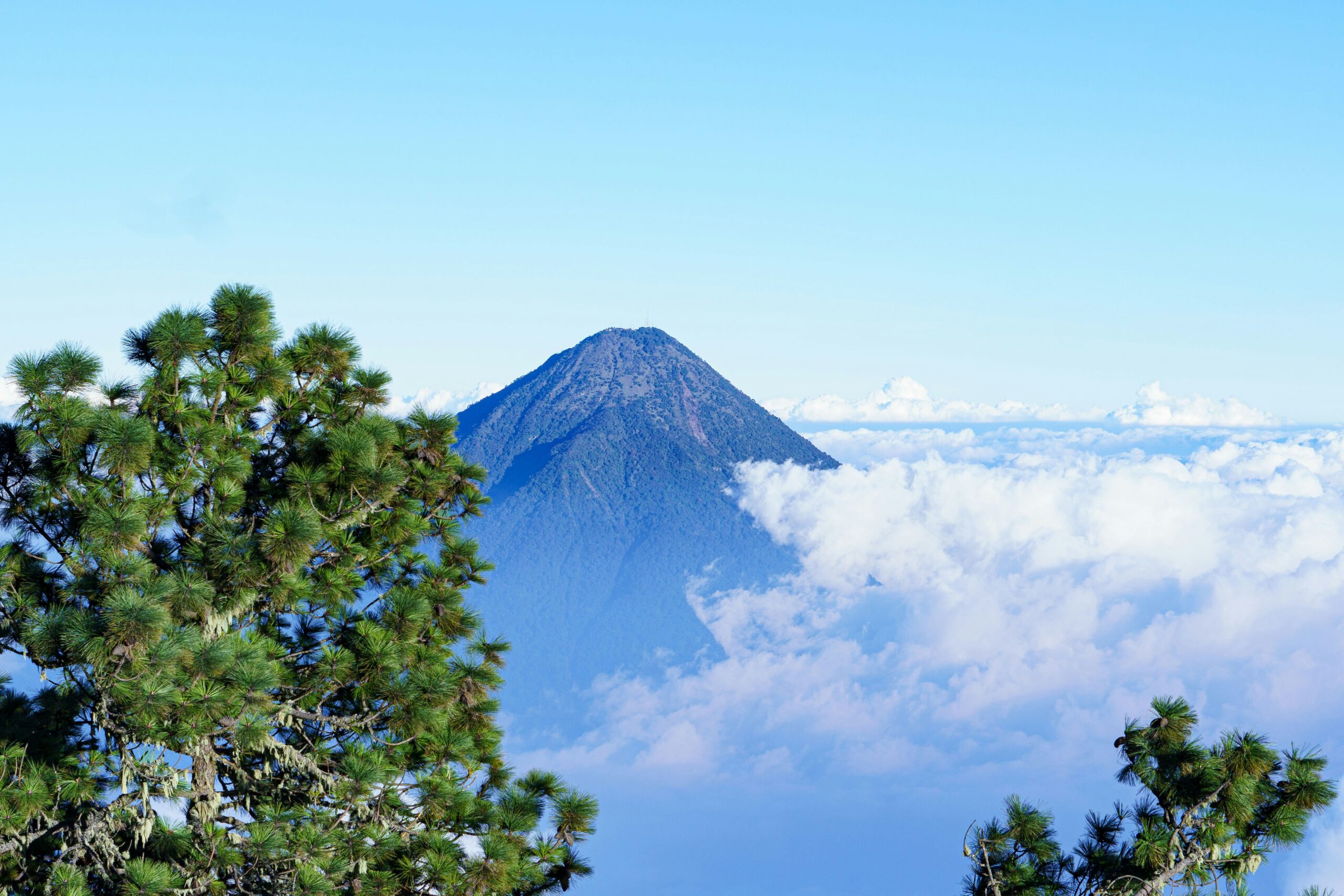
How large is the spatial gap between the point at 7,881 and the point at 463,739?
4.42 meters

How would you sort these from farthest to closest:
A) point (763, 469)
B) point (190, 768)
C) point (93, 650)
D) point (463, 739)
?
point (763, 469) → point (463, 739) → point (190, 768) → point (93, 650)

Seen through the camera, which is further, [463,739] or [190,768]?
[463,739]

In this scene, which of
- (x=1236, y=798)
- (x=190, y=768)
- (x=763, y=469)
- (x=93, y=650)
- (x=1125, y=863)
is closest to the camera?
(x=93, y=650)

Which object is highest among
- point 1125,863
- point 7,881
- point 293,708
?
point 293,708

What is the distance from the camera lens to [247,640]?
9.85m

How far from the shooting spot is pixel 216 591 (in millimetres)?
9828

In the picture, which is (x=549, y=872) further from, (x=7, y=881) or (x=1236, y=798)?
(x=1236, y=798)

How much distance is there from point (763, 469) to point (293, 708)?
189 m

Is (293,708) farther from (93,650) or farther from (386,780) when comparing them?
(93,650)

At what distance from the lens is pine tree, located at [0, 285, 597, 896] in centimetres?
880

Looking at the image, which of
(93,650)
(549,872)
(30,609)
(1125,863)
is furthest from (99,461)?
(1125,863)

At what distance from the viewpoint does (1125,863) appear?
930 centimetres

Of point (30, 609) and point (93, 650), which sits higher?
point (30, 609)

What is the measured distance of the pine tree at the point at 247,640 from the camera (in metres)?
8.80
